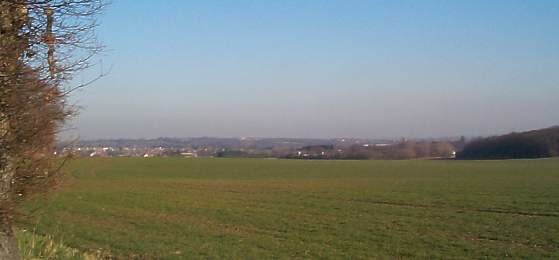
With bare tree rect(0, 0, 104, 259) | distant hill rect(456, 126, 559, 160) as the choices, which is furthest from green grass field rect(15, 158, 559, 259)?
distant hill rect(456, 126, 559, 160)

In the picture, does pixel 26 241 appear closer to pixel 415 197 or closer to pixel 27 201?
pixel 27 201

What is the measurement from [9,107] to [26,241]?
5.47 metres

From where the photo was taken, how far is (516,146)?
12462cm

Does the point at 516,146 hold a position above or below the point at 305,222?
above

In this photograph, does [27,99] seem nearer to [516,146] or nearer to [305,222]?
[305,222]

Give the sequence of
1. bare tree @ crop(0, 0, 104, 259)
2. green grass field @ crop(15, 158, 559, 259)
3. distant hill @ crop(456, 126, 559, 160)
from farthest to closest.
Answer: distant hill @ crop(456, 126, 559, 160), green grass field @ crop(15, 158, 559, 259), bare tree @ crop(0, 0, 104, 259)

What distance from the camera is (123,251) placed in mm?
17859

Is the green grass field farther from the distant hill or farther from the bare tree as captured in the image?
the distant hill

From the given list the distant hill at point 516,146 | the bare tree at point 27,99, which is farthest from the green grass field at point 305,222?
the distant hill at point 516,146

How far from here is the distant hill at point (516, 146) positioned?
119188 millimetres

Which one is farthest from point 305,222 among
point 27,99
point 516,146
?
point 516,146

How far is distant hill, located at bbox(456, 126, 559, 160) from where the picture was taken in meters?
119

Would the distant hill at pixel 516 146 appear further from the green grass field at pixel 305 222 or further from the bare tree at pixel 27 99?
the bare tree at pixel 27 99

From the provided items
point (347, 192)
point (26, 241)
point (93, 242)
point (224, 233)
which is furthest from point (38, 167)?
point (347, 192)
